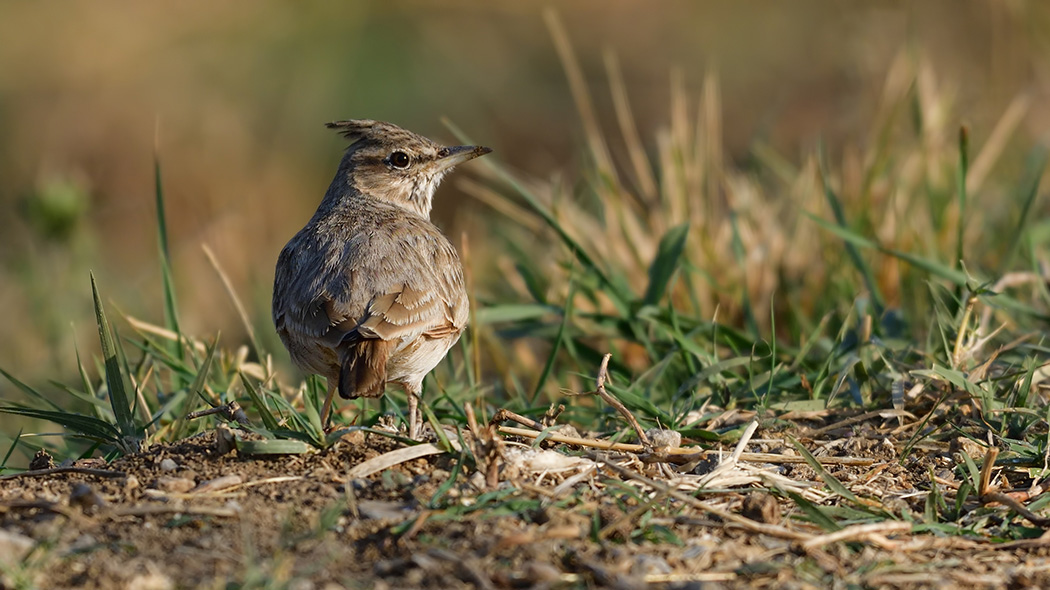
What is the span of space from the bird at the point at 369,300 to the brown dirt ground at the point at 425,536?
524 mm

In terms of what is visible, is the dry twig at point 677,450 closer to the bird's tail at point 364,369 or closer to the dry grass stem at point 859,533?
the bird's tail at point 364,369

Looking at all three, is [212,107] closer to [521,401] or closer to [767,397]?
[521,401]

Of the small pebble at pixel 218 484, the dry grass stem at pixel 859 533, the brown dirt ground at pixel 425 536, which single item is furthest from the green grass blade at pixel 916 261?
the small pebble at pixel 218 484

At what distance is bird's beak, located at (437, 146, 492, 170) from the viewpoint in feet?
18.8

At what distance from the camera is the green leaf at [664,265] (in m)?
5.44

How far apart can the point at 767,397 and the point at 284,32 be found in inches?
386

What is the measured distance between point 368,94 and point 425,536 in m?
9.56

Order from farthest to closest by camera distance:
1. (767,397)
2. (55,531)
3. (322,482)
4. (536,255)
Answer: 1. (536,255)
2. (767,397)
3. (322,482)
4. (55,531)

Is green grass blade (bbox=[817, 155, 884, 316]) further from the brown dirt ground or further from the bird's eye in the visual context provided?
the bird's eye

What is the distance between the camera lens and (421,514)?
324cm

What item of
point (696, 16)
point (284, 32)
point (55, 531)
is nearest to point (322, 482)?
→ point (55, 531)

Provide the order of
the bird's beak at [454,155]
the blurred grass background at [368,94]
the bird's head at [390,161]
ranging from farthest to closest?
the blurred grass background at [368,94] → the bird's head at [390,161] → the bird's beak at [454,155]

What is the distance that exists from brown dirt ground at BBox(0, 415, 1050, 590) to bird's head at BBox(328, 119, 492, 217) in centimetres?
230

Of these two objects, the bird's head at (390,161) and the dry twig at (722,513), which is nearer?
the dry twig at (722,513)
